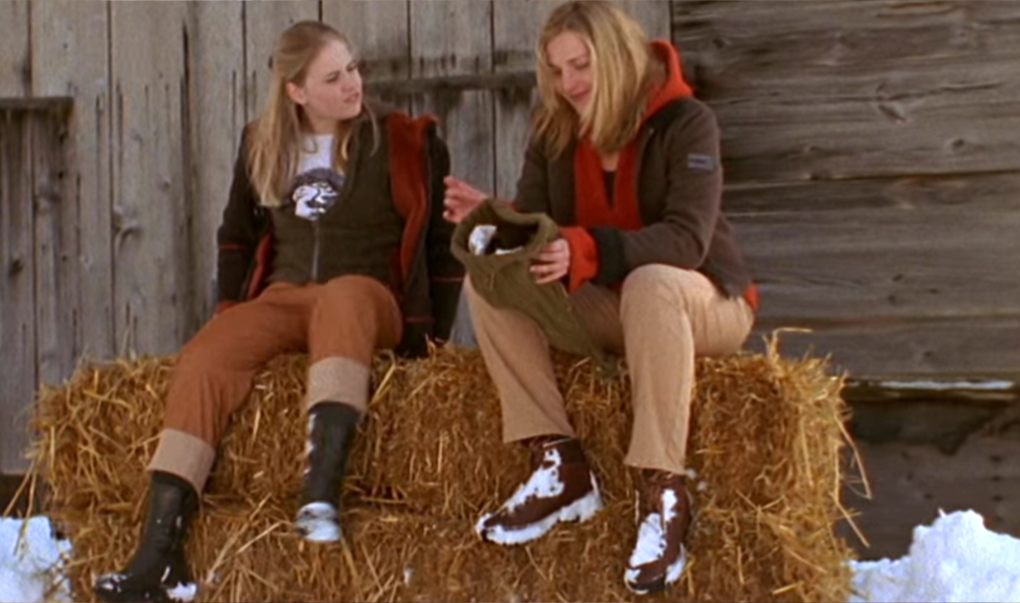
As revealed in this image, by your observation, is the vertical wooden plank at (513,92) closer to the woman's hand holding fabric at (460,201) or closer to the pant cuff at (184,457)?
the woman's hand holding fabric at (460,201)

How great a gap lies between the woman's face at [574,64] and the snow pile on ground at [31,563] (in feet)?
5.42

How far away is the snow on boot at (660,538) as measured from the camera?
3.38 meters

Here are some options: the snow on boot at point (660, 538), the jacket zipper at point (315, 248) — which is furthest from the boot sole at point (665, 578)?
the jacket zipper at point (315, 248)

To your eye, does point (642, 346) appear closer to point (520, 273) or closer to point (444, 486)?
point (520, 273)

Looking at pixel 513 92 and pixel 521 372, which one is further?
pixel 513 92

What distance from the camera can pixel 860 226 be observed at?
15.3 feet

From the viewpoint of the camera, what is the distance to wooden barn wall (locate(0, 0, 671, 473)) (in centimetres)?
519

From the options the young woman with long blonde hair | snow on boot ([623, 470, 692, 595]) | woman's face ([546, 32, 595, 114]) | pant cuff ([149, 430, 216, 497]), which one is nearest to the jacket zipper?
the young woman with long blonde hair

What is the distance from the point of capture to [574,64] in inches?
147

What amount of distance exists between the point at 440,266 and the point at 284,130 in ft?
1.72

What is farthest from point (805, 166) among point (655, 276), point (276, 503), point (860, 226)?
point (276, 503)

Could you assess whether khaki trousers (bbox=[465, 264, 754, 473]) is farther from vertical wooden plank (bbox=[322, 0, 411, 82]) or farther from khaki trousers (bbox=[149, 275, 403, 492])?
vertical wooden plank (bbox=[322, 0, 411, 82])

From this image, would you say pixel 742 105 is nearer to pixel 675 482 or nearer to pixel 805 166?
pixel 805 166

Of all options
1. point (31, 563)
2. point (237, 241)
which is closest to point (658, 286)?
point (237, 241)
